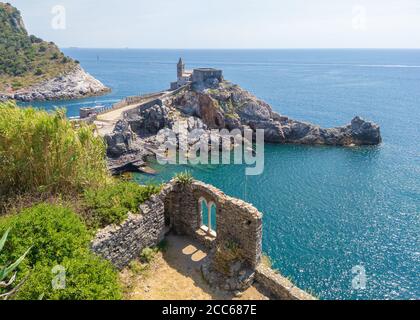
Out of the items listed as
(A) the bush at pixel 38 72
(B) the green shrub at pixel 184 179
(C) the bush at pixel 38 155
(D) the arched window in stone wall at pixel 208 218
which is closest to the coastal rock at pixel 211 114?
(D) the arched window in stone wall at pixel 208 218

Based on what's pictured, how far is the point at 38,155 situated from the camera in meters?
16.4

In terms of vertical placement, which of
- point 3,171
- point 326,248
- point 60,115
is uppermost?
point 60,115

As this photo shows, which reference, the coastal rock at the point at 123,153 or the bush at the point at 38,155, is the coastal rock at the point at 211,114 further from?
the bush at the point at 38,155

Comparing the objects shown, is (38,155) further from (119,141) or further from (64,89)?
(64,89)

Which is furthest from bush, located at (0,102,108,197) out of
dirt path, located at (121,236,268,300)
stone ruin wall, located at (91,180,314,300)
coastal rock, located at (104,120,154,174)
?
coastal rock, located at (104,120,154,174)

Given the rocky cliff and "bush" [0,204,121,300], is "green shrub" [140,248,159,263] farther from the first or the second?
the rocky cliff

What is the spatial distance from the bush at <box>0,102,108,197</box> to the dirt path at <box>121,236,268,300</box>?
5.46 metres

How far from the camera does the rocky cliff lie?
89.6 metres

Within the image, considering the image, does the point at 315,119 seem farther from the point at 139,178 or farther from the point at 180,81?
the point at 139,178

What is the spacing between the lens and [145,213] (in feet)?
53.3

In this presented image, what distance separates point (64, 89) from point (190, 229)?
88511mm

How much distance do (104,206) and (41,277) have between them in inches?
215

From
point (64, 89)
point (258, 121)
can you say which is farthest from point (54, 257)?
point (64, 89)

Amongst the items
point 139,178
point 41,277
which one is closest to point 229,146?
point 139,178
